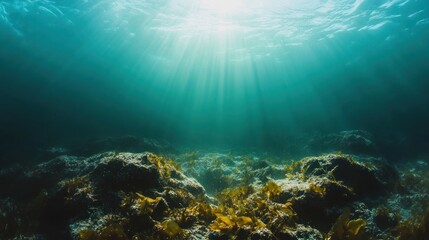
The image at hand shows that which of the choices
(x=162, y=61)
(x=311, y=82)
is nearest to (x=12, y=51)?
(x=162, y=61)

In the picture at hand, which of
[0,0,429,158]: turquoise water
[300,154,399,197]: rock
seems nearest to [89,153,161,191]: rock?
[300,154,399,197]: rock

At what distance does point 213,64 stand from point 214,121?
713cm

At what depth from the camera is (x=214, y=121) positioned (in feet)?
104

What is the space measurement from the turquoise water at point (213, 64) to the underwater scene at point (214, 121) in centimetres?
17

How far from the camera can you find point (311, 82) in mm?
33750

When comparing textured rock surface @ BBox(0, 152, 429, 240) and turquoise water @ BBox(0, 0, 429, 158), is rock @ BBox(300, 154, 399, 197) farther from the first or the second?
turquoise water @ BBox(0, 0, 429, 158)

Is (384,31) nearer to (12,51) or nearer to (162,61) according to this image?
(162,61)

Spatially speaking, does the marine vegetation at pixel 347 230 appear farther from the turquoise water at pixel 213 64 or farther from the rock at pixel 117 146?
the turquoise water at pixel 213 64

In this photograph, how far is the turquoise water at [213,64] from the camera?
19.1 metres

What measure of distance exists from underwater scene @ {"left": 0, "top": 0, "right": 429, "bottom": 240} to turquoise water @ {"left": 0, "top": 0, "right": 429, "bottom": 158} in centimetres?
17

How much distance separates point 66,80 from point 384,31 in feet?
103

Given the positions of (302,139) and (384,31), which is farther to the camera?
(384,31)

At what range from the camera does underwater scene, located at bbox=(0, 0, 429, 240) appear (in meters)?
4.63

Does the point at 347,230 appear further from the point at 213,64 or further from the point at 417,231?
the point at 213,64
